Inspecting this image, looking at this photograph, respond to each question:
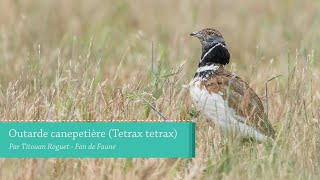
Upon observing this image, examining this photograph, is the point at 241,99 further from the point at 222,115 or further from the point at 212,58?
the point at 212,58

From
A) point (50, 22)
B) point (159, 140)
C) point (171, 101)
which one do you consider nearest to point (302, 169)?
point (159, 140)

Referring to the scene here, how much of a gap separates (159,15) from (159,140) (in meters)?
7.37

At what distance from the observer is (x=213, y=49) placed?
7.33 m

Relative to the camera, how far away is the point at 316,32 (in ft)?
36.7

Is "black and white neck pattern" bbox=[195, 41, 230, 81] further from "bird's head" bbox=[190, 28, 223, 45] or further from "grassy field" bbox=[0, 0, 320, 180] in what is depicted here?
"grassy field" bbox=[0, 0, 320, 180]

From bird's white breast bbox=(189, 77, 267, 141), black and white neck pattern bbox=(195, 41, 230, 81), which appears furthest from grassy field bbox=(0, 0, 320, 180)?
black and white neck pattern bbox=(195, 41, 230, 81)

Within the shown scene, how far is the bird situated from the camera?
22.5 ft

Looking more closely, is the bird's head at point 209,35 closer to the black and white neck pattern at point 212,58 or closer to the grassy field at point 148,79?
the black and white neck pattern at point 212,58

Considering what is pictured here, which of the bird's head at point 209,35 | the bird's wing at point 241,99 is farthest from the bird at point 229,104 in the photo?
the bird's head at point 209,35

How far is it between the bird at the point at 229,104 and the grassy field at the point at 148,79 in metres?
0.10

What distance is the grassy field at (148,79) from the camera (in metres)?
6.37

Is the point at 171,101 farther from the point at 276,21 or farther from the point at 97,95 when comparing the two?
the point at 276,21

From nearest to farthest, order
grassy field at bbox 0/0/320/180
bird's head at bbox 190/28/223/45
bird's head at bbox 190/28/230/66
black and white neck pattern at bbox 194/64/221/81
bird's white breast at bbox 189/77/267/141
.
→ grassy field at bbox 0/0/320/180, bird's white breast at bbox 189/77/267/141, black and white neck pattern at bbox 194/64/221/81, bird's head at bbox 190/28/230/66, bird's head at bbox 190/28/223/45

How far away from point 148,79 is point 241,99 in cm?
198
